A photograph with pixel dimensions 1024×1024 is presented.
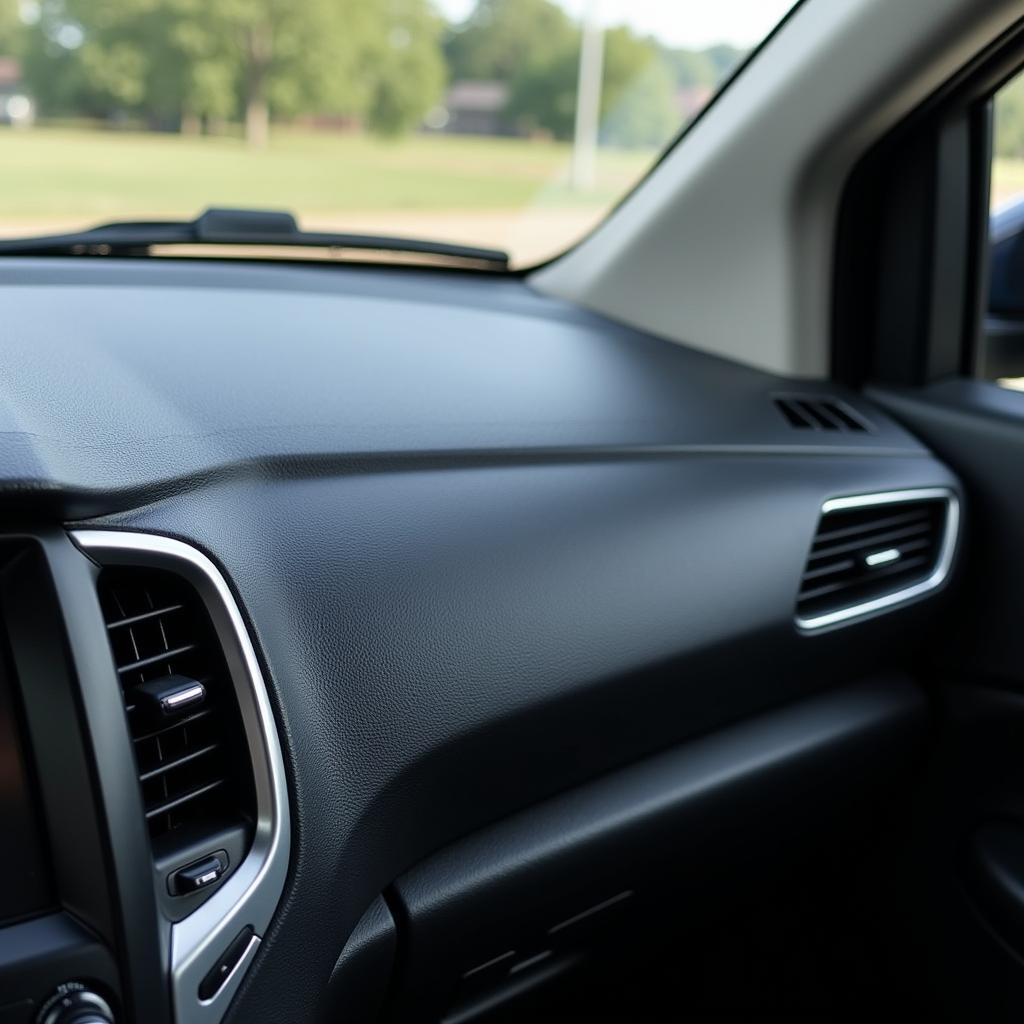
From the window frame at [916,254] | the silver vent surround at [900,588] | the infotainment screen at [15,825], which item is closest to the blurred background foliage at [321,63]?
the window frame at [916,254]

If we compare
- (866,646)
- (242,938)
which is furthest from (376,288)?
(242,938)

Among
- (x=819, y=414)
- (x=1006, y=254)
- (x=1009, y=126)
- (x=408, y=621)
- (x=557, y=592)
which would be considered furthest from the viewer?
(x=1006, y=254)

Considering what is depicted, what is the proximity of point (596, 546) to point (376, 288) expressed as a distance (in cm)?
69

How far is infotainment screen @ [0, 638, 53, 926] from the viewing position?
1048 millimetres

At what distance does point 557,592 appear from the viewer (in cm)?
149

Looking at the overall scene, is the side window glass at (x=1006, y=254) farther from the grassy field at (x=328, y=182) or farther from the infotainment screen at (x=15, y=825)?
the infotainment screen at (x=15, y=825)

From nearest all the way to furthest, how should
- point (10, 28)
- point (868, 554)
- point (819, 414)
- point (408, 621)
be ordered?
point (408, 621), point (10, 28), point (868, 554), point (819, 414)

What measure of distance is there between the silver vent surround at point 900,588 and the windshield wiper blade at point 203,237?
3.01 ft

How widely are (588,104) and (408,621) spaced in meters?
1.26

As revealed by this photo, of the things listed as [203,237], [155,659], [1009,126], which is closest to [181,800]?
[155,659]

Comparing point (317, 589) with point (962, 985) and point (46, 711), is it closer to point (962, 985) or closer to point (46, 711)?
point (46, 711)

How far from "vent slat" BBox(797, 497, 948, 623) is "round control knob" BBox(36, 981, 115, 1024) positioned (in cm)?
115

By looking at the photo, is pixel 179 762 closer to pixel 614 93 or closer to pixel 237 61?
pixel 237 61

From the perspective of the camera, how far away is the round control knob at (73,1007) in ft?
3.33
